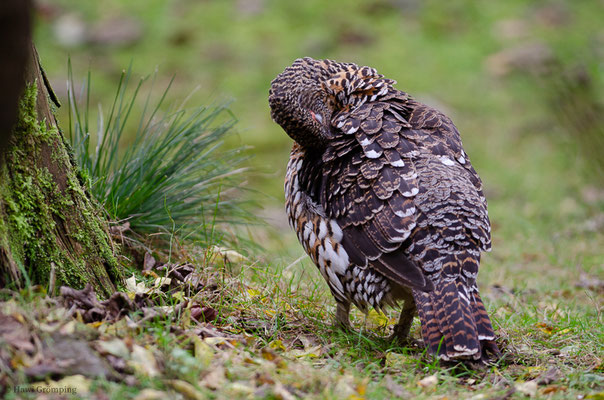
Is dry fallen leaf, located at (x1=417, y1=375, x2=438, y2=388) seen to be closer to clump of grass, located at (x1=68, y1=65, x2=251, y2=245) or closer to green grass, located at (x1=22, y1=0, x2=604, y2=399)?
green grass, located at (x1=22, y1=0, x2=604, y2=399)

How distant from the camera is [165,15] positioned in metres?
14.2

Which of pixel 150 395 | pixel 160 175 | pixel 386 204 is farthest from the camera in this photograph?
pixel 160 175

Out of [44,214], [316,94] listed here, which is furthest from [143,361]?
[316,94]

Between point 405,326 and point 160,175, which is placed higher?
point 160,175

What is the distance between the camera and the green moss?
3169 mm

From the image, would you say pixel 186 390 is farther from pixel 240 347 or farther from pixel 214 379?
pixel 240 347

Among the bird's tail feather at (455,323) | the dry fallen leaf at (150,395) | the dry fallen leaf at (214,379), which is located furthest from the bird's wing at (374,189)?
the dry fallen leaf at (150,395)

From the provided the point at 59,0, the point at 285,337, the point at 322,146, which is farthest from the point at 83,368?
the point at 59,0

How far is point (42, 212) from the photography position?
3.29 meters

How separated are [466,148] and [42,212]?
8.89 meters

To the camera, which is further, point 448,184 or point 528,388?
point 448,184

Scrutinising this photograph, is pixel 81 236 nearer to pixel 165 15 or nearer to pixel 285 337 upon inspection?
pixel 285 337

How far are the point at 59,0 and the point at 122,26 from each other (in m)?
1.87

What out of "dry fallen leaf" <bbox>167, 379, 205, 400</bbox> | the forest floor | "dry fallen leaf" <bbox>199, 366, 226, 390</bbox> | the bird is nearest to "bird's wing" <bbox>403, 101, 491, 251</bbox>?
the bird
